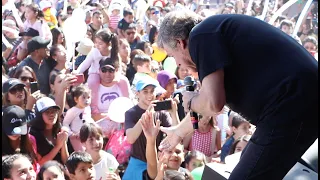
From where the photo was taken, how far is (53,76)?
5.07 meters

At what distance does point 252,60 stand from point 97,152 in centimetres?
213

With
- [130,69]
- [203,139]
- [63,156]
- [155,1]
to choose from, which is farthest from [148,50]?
[155,1]

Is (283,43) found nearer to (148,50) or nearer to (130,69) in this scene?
(130,69)

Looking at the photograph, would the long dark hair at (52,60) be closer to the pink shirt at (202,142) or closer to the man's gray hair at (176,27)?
the pink shirt at (202,142)

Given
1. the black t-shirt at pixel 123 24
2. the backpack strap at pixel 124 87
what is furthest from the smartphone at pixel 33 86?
the black t-shirt at pixel 123 24

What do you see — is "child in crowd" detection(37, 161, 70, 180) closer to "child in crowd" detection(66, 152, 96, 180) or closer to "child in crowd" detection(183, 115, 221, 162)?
"child in crowd" detection(66, 152, 96, 180)

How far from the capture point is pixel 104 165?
3926 millimetres

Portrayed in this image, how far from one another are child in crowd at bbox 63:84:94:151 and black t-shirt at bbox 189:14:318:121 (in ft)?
8.20

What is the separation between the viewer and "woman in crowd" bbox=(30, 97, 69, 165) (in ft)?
13.1

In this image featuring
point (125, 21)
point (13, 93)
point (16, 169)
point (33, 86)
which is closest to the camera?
point (16, 169)

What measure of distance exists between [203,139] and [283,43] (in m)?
2.51

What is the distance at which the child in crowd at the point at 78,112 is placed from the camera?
4.53 m

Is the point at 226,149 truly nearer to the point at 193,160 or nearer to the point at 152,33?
the point at 193,160

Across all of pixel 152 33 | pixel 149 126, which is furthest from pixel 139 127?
pixel 152 33
